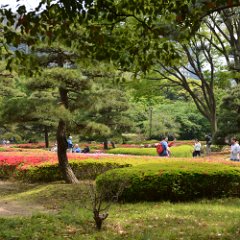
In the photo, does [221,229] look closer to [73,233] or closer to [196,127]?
[73,233]

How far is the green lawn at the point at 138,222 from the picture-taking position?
6.38 m

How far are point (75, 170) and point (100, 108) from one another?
3112 millimetres

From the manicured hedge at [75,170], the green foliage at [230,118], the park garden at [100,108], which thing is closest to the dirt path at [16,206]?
the park garden at [100,108]

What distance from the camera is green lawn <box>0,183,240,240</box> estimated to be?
20.9 feet

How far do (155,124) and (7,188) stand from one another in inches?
1134

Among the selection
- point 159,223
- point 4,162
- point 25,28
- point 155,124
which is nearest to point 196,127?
point 155,124

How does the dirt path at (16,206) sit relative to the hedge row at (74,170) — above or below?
below

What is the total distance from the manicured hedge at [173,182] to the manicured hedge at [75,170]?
423 centimetres

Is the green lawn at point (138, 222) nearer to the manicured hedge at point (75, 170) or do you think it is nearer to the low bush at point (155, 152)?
the manicured hedge at point (75, 170)

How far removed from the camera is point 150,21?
549cm

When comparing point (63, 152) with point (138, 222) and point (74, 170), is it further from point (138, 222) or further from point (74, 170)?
point (138, 222)

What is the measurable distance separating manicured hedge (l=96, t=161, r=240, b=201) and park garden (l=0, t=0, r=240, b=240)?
0.03 meters

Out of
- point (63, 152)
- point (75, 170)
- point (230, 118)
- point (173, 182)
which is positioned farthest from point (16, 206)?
point (230, 118)

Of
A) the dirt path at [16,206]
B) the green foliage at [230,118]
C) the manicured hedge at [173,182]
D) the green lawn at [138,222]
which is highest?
the green foliage at [230,118]
